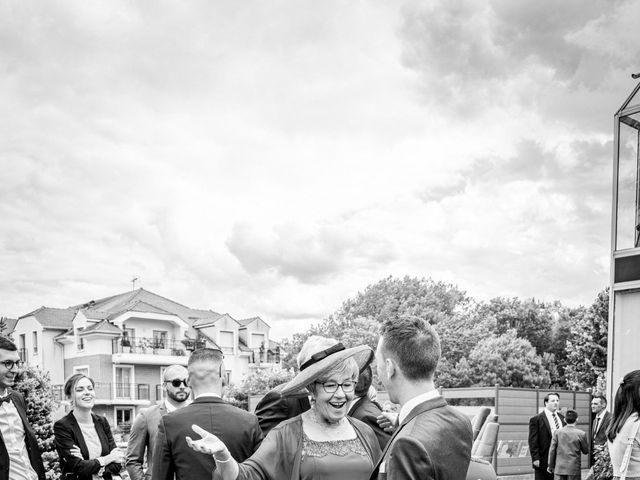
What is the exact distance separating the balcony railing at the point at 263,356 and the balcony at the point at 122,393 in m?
9.82

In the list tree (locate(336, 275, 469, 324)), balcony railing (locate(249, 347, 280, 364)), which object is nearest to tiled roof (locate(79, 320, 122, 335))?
balcony railing (locate(249, 347, 280, 364))

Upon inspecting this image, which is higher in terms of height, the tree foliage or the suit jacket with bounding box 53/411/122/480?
the suit jacket with bounding box 53/411/122/480

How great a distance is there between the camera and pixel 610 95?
1700cm

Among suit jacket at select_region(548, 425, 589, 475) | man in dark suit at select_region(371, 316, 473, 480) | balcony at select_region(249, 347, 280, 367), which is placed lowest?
balcony at select_region(249, 347, 280, 367)

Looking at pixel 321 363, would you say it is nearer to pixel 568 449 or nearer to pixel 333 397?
pixel 333 397

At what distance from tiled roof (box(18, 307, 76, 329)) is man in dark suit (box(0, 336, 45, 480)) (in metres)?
45.3

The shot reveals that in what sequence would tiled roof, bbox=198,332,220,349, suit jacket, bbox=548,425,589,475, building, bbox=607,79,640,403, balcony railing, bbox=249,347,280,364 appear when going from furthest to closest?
balcony railing, bbox=249,347,280,364
tiled roof, bbox=198,332,220,349
building, bbox=607,79,640,403
suit jacket, bbox=548,425,589,475

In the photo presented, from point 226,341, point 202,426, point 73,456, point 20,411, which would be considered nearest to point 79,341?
point 226,341

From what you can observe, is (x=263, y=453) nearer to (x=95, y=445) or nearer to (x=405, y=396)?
(x=405, y=396)

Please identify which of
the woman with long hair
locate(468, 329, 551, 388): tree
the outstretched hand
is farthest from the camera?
locate(468, 329, 551, 388): tree

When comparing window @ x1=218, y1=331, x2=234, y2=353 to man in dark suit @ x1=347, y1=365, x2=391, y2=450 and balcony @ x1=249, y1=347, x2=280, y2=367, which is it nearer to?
balcony @ x1=249, y1=347, x2=280, y2=367

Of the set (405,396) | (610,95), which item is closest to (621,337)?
(610,95)

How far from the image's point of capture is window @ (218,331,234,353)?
5319cm

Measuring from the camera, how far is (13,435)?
5.33m
